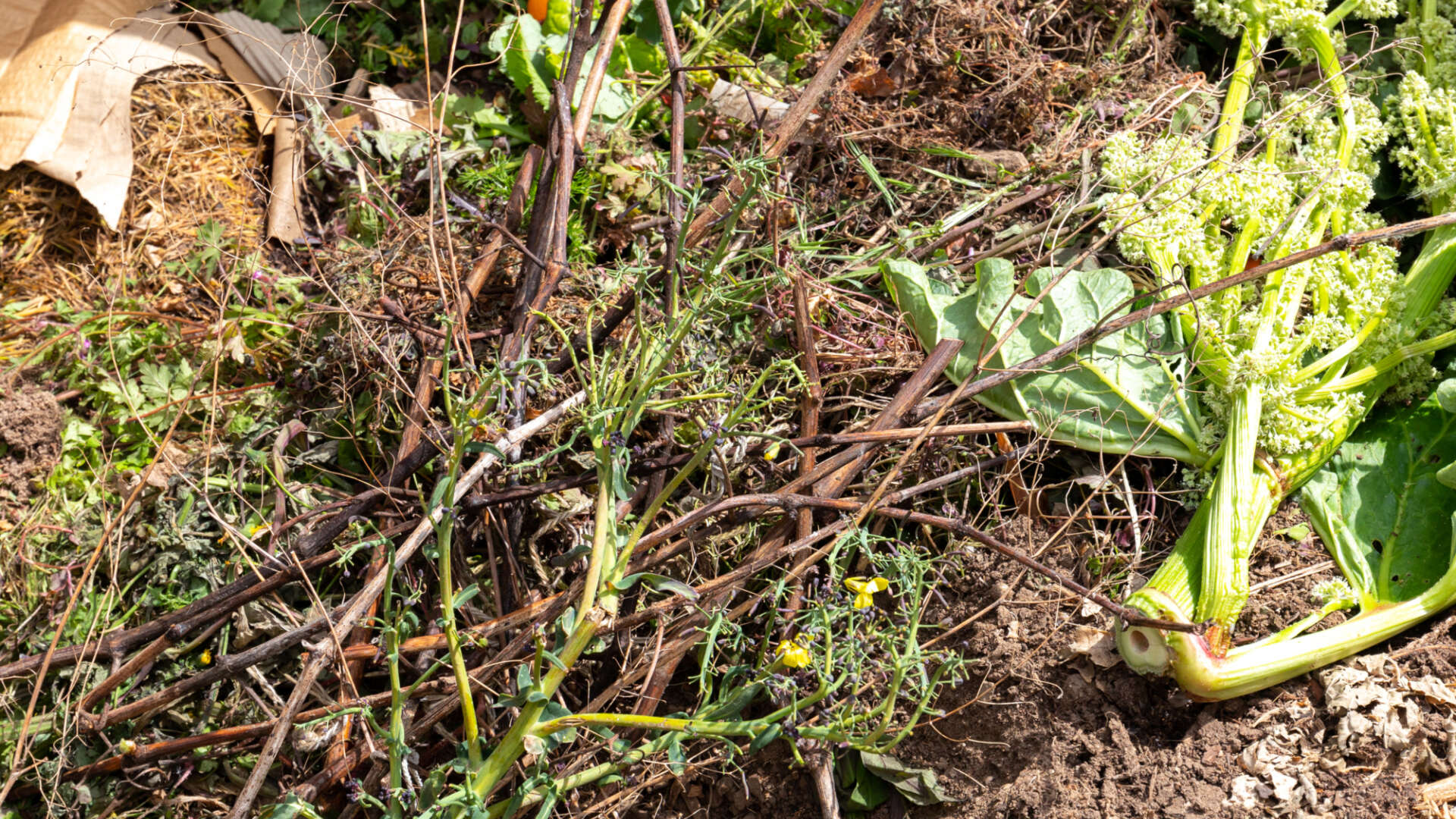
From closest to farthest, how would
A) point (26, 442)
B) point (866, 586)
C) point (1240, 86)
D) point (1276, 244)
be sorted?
point (866, 586) < point (1276, 244) < point (1240, 86) < point (26, 442)

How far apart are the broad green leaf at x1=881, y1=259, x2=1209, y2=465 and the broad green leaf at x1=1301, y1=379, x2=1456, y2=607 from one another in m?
0.31

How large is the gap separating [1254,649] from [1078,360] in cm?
70

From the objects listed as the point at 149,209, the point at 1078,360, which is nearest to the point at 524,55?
the point at 149,209

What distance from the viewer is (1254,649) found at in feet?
6.20

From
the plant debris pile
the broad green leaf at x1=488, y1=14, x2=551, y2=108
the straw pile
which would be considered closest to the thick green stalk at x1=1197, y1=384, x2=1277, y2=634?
the plant debris pile

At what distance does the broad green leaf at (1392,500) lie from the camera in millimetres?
2031

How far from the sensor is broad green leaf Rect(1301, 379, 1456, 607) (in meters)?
2.03

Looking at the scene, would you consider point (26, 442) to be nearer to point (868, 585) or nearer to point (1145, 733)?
point (868, 585)

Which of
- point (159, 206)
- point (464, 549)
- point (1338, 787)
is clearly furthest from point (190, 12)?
point (1338, 787)

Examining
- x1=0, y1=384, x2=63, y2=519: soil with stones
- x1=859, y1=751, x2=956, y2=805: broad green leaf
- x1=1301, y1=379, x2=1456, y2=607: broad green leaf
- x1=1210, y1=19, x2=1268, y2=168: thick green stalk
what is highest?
x1=1210, y1=19, x2=1268, y2=168: thick green stalk

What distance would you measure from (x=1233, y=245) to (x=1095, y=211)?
1.08 feet

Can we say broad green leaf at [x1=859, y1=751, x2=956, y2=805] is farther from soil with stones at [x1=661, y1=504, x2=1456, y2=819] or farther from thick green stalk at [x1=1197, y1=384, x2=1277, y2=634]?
thick green stalk at [x1=1197, y1=384, x2=1277, y2=634]

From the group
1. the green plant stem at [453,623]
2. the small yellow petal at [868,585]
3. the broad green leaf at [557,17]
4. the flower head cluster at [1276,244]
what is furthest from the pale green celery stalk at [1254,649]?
the broad green leaf at [557,17]

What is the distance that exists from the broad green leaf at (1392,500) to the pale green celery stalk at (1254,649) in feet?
0.20
